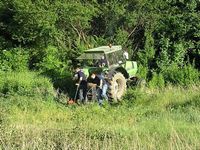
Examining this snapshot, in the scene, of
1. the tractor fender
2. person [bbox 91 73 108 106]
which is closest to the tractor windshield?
the tractor fender

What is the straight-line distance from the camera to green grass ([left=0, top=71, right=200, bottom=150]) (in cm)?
857

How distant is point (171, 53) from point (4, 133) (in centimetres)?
1553

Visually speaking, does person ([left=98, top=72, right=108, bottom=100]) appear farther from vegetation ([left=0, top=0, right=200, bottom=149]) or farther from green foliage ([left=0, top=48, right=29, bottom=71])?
green foliage ([left=0, top=48, right=29, bottom=71])

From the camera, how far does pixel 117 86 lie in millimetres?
19672

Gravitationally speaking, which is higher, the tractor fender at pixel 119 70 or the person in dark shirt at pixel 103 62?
the person in dark shirt at pixel 103 62

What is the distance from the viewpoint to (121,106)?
17281mm

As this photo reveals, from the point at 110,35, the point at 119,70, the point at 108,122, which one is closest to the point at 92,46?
the point at 110,35

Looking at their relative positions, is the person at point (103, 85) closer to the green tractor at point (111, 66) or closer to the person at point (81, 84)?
the green tractor at point (111, 66)

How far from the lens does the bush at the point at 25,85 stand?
18766mm

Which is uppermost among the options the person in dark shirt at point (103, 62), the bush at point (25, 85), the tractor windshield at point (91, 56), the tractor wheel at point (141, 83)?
the tractor windshield at point (91, 56)

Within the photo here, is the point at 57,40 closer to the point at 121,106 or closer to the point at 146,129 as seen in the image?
the point at 121,106

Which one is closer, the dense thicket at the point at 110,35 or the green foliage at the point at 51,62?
the dense thicket at the point at 110,35

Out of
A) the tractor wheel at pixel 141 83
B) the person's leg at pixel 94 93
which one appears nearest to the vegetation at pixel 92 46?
A: the tractor wheel at pixel 141 83

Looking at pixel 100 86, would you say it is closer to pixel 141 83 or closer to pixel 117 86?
pixel 117 86
